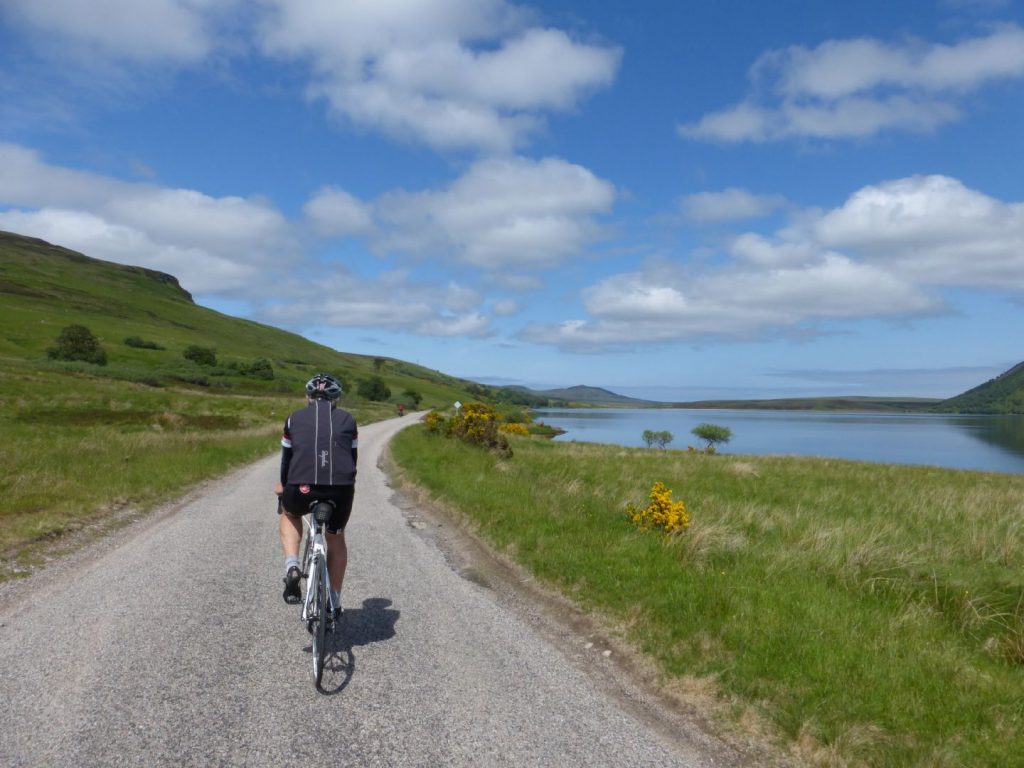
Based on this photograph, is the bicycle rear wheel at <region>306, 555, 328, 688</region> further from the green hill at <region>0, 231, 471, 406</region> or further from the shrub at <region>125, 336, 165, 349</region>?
the shrub at <region>125, 336, 165, 349</region>

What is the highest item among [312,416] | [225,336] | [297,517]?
[225,336]

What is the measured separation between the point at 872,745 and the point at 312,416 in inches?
214

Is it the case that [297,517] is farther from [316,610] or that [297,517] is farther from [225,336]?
[225,336]

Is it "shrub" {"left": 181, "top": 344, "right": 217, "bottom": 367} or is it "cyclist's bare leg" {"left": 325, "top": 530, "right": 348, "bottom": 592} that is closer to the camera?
"cyclist's bare leg" {"left": 325, "top": 530, "right": 348, "bottom": 592}

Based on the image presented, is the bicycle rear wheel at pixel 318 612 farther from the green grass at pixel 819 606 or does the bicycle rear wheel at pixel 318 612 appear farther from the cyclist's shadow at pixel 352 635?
the green grass at pixel 819 606

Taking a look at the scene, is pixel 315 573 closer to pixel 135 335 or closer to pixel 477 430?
pixel 477 430

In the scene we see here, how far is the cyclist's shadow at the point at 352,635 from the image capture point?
5.64 metres

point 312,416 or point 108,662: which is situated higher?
point 312,416

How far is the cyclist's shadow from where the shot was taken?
18.5ft

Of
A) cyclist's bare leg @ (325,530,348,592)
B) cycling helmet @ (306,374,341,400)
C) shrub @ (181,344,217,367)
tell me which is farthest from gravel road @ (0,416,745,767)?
shrub @ (181,344,217,367)

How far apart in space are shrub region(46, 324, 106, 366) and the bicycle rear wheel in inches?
3776

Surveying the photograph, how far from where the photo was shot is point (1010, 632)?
6969 millimetres

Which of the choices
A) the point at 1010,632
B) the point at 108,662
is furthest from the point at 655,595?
the point at 108,662

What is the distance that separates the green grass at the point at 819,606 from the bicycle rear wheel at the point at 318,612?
316 centimetres
